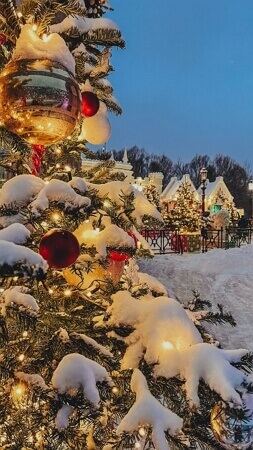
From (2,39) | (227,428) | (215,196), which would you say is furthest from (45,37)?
(215,196)

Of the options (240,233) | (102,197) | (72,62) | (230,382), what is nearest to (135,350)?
(230,382)

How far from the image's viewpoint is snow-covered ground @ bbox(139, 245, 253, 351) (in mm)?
10438

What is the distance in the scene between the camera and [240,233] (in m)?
19.4

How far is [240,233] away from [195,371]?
→ 18.5 metres

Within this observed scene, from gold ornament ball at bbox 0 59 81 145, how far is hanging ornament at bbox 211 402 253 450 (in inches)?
48.1

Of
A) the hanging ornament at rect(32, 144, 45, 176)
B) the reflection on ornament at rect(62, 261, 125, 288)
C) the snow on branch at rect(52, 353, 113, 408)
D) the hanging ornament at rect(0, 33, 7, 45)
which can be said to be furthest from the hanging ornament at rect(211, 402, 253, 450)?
the hanging ornament at rect(0, 33, 7, 45)

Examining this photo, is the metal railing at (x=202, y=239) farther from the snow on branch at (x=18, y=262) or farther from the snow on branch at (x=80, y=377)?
the snow on branch at (x=18, y=262)

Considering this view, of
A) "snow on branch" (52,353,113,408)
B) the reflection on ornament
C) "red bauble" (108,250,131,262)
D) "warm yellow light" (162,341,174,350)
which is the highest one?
"red bauble" (108,250,131,262)

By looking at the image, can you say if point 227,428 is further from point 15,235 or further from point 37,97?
point 37,97

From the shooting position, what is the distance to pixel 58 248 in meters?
1.71

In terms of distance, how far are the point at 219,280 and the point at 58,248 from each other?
11941mm

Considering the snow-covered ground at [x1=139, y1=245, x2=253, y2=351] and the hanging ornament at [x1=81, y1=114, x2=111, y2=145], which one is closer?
the hanging ornament at [x1=81, y1=114, x2=111, y2=145]

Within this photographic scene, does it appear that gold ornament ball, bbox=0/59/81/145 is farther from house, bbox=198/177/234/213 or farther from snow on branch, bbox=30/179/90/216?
house, bbox=198/177/234/213

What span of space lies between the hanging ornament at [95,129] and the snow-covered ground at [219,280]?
798cm
